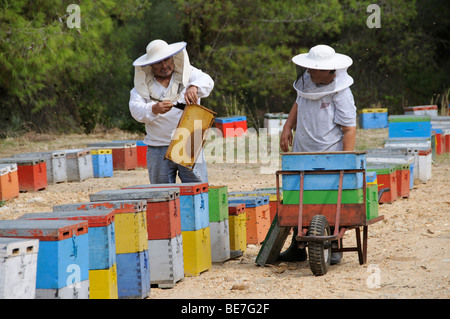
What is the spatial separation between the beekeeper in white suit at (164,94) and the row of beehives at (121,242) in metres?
0.38

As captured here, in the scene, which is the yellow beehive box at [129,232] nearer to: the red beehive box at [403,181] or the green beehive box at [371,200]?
the green beehive box at [371,200]

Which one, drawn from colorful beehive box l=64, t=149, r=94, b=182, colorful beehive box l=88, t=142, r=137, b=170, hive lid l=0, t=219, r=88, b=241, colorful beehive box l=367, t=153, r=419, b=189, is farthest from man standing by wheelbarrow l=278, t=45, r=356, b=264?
colorful beehive box l=88, t=142, r=137, b=170

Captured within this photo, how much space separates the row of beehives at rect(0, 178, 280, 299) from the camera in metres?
3.48

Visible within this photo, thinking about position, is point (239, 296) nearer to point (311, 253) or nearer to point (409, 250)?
point (311, 253)

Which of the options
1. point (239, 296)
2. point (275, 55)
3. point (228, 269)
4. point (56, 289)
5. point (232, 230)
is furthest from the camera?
point (275, 55)

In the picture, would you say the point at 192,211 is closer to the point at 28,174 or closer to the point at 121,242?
the point at 121,242

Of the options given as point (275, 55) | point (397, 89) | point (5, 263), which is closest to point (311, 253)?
point (5, 263)

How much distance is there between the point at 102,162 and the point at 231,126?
4.48m

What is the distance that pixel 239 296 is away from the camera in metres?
4.38

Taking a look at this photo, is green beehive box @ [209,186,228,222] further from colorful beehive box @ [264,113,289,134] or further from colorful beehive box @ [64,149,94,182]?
colorful beehive box @ [264,113,289,134]

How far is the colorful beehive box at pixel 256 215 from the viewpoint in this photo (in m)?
6.67

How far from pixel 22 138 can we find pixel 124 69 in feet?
21.6

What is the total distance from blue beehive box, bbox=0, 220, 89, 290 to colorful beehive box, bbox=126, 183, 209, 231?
144 cm

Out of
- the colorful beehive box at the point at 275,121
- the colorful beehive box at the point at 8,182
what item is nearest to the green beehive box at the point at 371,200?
the colorful beehive box at the point at 8,182
